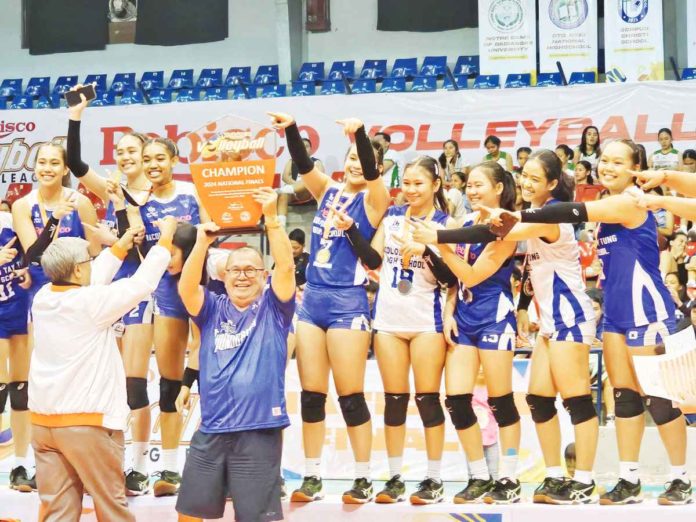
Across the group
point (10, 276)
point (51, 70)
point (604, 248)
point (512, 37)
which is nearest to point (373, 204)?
point (604, 248)

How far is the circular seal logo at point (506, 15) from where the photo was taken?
1484 cm

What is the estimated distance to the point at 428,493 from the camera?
17.5 feet

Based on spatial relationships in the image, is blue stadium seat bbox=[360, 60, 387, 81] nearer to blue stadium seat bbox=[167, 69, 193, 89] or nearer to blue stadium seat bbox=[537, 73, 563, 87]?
blue stadium seat bbox=[537, 73, 563, 87]

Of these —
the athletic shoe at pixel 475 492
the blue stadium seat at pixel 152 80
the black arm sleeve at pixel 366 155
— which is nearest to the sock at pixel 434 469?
the athletic shoe at pixel 475 492

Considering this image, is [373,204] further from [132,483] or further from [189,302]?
[132,483]

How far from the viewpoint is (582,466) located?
527 cm

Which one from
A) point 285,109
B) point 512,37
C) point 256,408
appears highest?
point 512,37

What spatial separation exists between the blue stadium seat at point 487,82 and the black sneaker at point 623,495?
31.9 feet

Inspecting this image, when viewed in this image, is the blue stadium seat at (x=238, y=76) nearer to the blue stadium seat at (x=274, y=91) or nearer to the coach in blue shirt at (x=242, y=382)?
the blue stadium seat at (x=274, y=91)

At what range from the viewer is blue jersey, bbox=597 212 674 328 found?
203 inches

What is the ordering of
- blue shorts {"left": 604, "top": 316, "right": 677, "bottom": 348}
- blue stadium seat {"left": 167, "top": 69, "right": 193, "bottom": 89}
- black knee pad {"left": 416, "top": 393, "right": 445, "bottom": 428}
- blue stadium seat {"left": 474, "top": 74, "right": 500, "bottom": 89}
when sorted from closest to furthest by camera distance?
blue shorts {"left": 604, "top": 316, "right": 677, "bottom": 348} < black knee pad {"left": 416, "top": 393, "right": 445, "bottom": 428} < blue stadium seat {"left": 474, "top": 74, "right": 500, "bottom": 89} < blue stadium seat {"left": 167, "top": 69, "right": 193, "bottom": 89}

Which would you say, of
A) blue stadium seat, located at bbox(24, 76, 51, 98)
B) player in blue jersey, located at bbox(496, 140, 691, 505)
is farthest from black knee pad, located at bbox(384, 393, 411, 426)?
blue stadium seat, located at bbox(24, 76, 51, 98)

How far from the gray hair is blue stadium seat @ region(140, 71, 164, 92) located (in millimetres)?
12160

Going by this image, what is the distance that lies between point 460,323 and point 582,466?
1.00 meters
